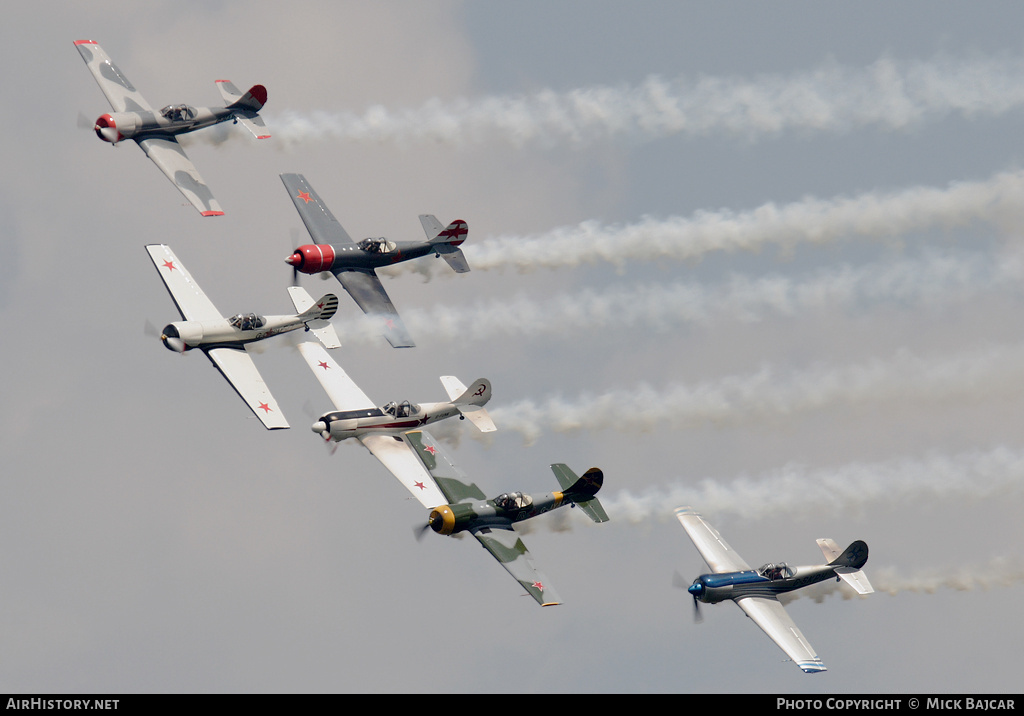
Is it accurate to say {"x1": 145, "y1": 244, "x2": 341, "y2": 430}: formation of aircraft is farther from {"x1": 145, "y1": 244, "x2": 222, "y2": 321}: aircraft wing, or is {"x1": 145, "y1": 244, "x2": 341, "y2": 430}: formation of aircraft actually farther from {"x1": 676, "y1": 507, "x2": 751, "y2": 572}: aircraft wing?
{"x1": 676, "y1": 507, "x2": 751, "y2": 572}: aircraft wing

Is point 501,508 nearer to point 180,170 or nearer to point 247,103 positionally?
point 180,170

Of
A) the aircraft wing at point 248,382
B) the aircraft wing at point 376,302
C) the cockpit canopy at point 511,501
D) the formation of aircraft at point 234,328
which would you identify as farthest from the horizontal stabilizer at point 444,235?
the cockpit canopy at point 511,501

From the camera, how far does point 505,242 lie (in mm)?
93875

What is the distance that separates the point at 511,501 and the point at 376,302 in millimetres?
15025

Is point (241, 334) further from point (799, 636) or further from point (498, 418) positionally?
point (799, 636)

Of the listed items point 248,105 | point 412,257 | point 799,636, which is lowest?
point 799,636

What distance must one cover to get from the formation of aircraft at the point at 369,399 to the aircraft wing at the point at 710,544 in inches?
2.9

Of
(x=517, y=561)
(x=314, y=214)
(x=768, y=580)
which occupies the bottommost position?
(x=517, y=561)

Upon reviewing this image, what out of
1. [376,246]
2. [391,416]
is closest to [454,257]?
[376,246]

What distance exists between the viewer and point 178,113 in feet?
305

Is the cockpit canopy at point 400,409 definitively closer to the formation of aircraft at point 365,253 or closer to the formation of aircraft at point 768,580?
the formation of aircraft at point 365,253

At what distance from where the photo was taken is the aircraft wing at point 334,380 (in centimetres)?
8519

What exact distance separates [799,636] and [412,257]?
91.2 feet
